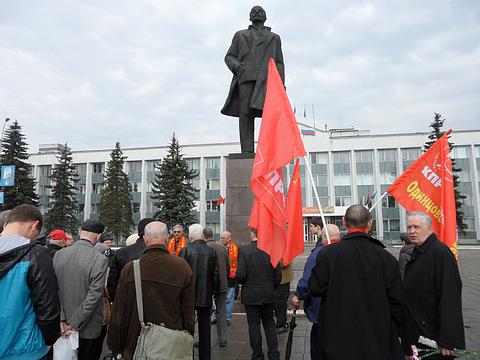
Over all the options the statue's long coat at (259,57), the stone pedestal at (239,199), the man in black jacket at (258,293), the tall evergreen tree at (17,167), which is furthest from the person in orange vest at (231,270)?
the tall evergreen tree at (17,167)

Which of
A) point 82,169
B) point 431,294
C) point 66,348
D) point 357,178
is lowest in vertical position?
point 66,348

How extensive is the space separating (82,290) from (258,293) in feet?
7.25

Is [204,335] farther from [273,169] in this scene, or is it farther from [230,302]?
[230,302]

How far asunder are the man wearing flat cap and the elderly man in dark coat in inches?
90.2

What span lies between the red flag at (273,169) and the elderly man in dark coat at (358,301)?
1.34 metres

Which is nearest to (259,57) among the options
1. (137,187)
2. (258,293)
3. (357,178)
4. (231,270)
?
(231,270)

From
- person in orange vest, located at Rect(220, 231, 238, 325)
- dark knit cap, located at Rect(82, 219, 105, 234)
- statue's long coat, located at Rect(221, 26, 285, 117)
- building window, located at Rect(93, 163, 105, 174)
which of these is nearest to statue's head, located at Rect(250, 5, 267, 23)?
statue's long coat, located at Rect(221, 26, 285, 117)

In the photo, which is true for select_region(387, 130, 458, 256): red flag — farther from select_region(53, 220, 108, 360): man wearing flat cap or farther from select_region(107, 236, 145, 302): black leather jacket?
select_region(53, 220, 108, 360): man wearing flat cap

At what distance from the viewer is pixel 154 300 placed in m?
3.28

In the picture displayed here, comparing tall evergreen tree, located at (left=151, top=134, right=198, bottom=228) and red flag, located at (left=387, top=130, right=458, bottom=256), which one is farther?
tall evergreen tree, located at (left=151, top=134, right=198, bottom=228)

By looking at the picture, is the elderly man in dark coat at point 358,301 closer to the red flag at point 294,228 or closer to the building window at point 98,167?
the red flag at point 294,228

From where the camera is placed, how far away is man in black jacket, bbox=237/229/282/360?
5113 millimetres

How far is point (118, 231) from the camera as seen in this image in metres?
48.2

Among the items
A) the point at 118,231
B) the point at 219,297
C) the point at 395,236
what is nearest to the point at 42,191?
the point at 118,231
